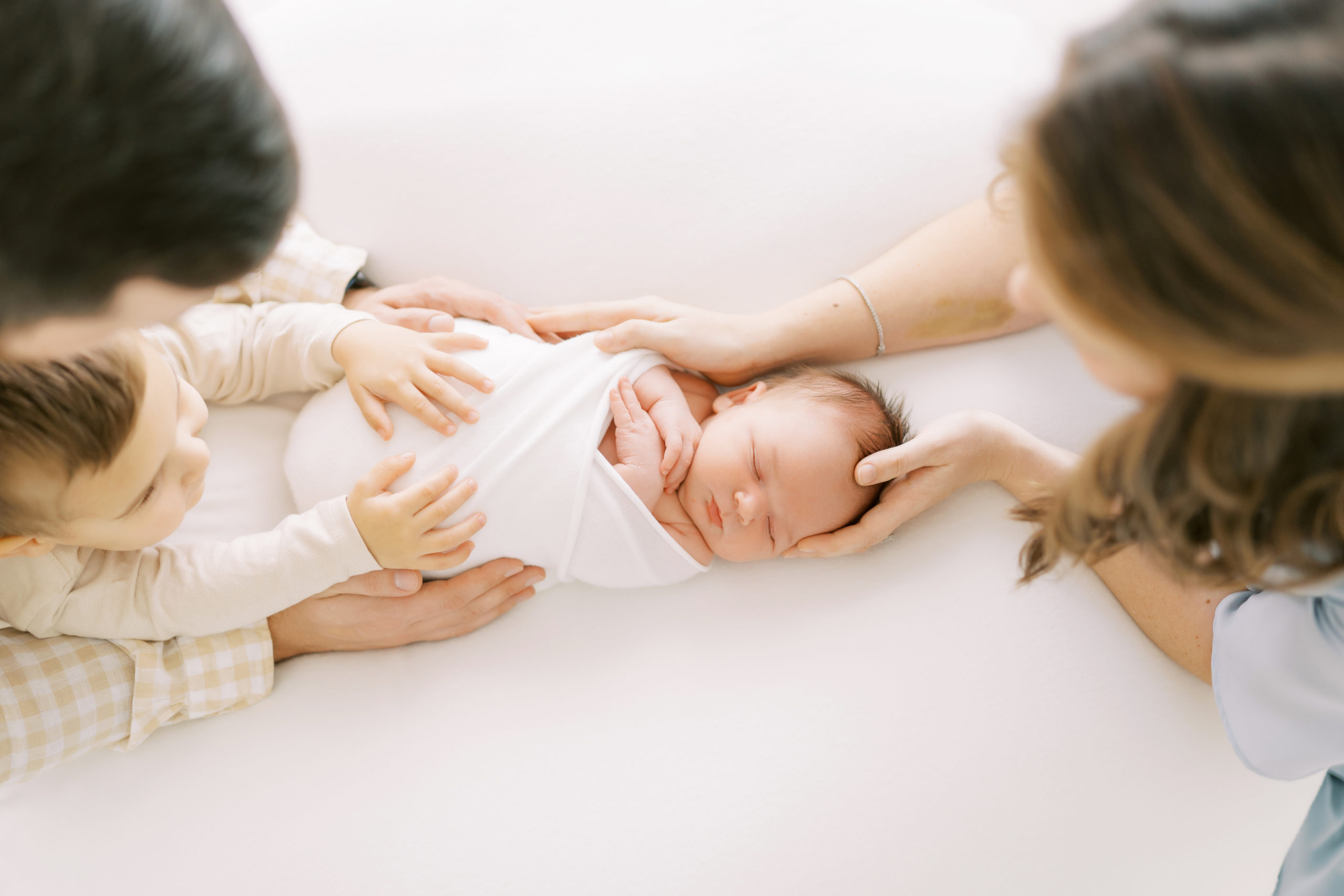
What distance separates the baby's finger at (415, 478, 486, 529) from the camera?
119cm

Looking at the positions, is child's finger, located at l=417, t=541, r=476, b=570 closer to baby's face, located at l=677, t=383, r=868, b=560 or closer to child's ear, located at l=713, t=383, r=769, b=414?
baby's face, located at l=677, t=383, r=868, b=560

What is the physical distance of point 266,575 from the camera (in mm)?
1186

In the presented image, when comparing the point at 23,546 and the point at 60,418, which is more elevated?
the point at 60,418

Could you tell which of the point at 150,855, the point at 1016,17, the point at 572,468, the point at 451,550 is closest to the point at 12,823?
the point at 150,855

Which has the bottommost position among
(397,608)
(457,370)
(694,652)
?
(694,652)

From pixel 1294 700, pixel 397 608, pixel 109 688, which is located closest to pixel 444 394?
pixel 397 608

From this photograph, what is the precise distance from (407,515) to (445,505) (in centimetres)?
5

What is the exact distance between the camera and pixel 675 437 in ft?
4.30

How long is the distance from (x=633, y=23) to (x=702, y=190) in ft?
1.10

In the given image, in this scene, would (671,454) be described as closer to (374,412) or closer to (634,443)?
(634,443)

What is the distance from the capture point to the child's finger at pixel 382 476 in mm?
1192

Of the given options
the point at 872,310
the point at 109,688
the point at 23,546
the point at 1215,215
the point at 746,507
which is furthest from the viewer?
the point at 872,310

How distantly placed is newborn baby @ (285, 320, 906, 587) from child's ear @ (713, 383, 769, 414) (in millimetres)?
21

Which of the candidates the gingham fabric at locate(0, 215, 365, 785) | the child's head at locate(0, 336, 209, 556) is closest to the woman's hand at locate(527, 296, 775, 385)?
Result: the gingham fabric at locate(0, 215, 365, 785)
